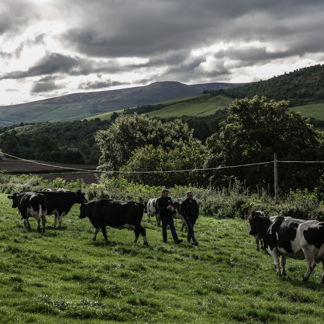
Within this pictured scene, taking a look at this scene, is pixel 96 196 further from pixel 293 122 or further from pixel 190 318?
pixel 190 318

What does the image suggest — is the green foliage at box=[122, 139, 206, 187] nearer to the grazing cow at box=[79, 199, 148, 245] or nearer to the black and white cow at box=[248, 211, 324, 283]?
the grazing cow at box=[79, 199, 148, 245]

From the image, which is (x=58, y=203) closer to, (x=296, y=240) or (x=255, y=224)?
(x=255, y=224)

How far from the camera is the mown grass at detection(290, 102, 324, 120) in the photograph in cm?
12900

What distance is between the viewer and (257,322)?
9273 mm

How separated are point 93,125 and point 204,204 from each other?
15711 cm

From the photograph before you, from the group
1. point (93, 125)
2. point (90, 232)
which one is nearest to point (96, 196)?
point (90, 232)

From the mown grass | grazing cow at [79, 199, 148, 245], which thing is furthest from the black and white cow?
the mown grass

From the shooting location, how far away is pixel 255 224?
15.5 m

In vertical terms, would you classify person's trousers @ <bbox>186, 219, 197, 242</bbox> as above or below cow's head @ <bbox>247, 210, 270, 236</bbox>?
below

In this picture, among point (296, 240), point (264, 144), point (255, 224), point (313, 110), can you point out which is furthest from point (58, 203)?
point (313, 110)

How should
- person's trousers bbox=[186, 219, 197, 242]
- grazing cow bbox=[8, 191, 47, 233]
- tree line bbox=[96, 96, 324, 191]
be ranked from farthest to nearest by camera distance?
tree line bbox=[96, 96, 324, 191] → person's trousers bbox=[186, 219, 197, 242] → grazing cow bbox=[8, 191, 47, 233]

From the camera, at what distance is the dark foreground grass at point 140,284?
880cm

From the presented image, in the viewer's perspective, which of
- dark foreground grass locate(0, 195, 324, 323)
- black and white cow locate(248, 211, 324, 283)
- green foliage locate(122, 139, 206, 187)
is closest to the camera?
dark foreground grass locate(0, 195, 324, 323)

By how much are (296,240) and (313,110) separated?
455 ft
